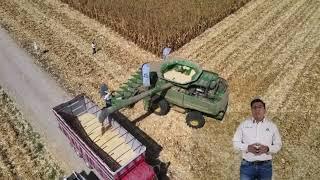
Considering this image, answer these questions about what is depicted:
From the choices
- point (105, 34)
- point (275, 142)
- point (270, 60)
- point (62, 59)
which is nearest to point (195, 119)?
point (275, 142)

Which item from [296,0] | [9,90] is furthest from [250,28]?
[9,90]

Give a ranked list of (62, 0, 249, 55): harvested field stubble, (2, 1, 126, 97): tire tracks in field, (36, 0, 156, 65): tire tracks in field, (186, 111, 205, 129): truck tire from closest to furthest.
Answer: (186, 111, 205, 129): truck tire < (2, 1, 126, 97): tire tracks in field < (36, 0, 156, 65): tire tracks in field < (62, 0, 249, 55): harvested field stubble

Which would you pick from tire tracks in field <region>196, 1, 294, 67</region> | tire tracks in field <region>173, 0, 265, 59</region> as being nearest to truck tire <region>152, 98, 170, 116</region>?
tire tracks in field <region>196, 1, 294, 67</region>

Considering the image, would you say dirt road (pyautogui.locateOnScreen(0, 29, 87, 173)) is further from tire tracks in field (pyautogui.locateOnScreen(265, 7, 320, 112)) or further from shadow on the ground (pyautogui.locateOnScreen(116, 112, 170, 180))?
tire tracks in field (pyautogui.locateOnScreen(265, 7, 320, 112))

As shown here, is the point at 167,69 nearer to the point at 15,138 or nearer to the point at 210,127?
the point at 210,127

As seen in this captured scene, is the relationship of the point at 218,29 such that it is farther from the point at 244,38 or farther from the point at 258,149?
the point at 258,149

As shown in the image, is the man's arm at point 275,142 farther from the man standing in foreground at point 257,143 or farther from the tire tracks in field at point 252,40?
the tire tracks in field at point 252,40
